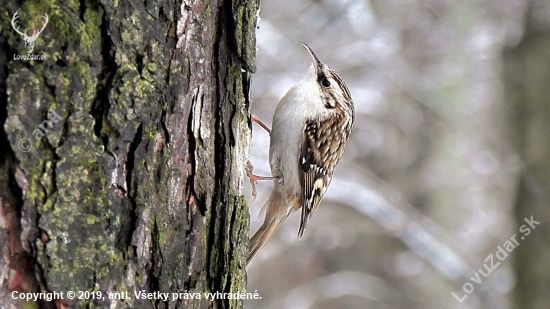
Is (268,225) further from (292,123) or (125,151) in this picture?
(125,151)

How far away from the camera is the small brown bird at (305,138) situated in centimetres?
332

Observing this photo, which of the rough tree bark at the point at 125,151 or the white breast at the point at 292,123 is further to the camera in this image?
the white breast at the point at 292,123

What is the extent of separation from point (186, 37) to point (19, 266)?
2.33ft

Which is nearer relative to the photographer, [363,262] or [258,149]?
[258,149]

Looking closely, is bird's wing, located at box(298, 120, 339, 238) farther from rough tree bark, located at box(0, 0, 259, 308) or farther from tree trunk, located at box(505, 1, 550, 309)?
tree trunk, located at box(505, 1, 550, 309)

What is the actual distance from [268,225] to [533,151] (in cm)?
237

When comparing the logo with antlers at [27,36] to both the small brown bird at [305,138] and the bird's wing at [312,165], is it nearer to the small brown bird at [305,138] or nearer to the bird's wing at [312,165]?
the small brown bird at [305,138]

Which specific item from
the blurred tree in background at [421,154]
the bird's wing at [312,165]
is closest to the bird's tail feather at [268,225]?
the bird's wing at [312,165]

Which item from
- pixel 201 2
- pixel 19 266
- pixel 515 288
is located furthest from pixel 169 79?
pixel 515 288

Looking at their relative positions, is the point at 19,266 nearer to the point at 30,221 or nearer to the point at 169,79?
the point at 30,221

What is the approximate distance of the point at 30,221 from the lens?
4.45 feet

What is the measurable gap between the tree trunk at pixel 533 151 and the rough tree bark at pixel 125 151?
3.21 meters

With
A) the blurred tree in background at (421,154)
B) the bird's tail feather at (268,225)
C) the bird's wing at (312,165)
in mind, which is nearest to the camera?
the bird's tail feather at (268,225)

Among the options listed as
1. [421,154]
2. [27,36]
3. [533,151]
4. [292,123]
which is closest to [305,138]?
[292,123]
